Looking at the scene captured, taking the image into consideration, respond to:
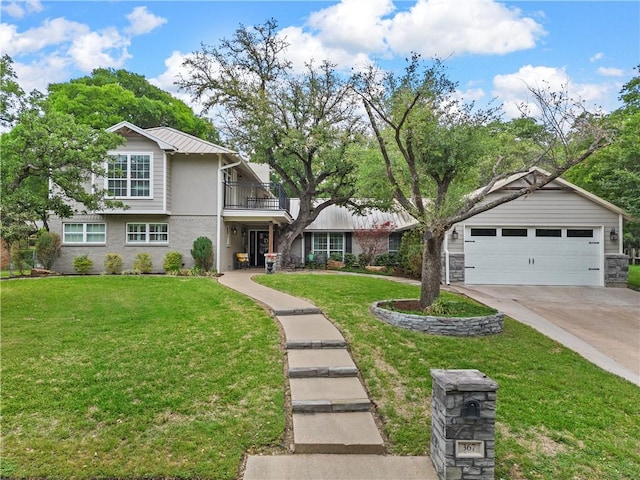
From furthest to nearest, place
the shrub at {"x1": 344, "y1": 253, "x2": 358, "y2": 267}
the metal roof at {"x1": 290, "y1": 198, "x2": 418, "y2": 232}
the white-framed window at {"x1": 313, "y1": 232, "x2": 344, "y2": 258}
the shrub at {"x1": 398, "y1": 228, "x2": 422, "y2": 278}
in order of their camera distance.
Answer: the white-framed window at {"x1": 313, "y1": 232, "x2": 344, "y2": 258}, the metal roof at {"x1": 290, "y1": 198, "x2": 418, "y2": 232}, the shrub at {"x1": 344, "y1": 253, "x2": 358, "y2": 267}, the shrub at {"x1": 398, "y1": 228, "x2": 422, "y2": 278}

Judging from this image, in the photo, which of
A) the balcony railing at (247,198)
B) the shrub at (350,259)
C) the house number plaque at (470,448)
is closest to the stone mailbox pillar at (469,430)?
the house number plaque at (470,448)

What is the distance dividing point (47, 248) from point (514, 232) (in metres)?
18.0

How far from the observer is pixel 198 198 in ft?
51.5

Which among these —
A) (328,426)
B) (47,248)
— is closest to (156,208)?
(47,248)

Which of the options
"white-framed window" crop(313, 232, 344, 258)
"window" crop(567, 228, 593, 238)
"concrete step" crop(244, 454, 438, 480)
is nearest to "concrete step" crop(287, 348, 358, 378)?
"concrete step" crop(244, 454, 438, 480)

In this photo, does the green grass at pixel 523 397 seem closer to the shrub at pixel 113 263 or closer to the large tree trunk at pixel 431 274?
the large tree trunk at pixel 431 274

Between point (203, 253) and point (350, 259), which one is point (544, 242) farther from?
point (203, 253)

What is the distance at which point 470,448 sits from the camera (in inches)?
→ 138

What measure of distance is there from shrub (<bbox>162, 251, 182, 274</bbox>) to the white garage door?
11.2 meters

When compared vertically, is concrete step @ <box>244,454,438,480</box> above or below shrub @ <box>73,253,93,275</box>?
below

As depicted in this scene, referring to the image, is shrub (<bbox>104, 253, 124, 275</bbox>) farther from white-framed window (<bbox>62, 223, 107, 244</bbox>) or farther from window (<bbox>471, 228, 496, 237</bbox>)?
window (<bbox>471, 228, 496, 237</bbox>)

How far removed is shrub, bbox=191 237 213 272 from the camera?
14.9 m

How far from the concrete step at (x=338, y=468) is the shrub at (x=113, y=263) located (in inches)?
523

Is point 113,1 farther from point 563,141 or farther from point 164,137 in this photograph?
point 563,141
